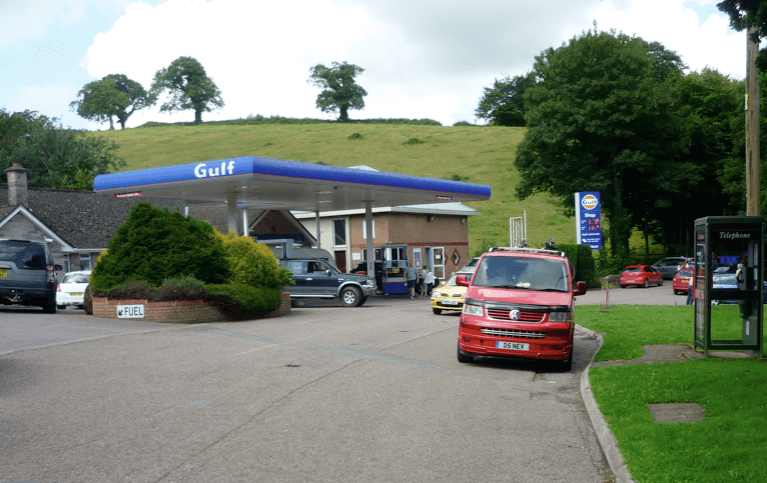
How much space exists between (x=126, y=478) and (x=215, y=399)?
3.24 m

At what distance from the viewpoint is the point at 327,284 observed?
27922mm

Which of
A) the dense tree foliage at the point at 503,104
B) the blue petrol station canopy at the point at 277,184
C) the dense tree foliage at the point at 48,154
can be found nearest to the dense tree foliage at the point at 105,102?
the dense tree foliage at the point at 48,154

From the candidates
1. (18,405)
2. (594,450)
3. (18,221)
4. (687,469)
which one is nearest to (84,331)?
(18,405)

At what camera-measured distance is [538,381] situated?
1104 cm

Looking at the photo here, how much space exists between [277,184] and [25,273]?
9022mm

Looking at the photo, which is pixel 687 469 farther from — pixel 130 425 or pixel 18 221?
pixel 18 221

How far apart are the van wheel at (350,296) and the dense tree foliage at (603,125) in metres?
23.3

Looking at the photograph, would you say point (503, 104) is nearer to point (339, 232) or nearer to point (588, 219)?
point (339, 232)

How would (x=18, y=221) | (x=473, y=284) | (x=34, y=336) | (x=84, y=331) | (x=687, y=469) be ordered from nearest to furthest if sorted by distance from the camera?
(x=687, y=469) < (x=473, y=284) < (x=34, y=336) < (x=84, y=331) < (x=18, y=221)

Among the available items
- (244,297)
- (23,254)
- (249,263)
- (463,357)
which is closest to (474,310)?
(463,357)

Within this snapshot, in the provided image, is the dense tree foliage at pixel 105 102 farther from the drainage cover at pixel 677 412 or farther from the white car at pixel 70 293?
the drainage cover at pixel 677 412

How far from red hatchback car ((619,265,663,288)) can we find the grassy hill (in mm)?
18674

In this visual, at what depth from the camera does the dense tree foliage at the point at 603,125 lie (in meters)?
44.7

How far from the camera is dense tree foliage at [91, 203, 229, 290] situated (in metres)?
20.0
